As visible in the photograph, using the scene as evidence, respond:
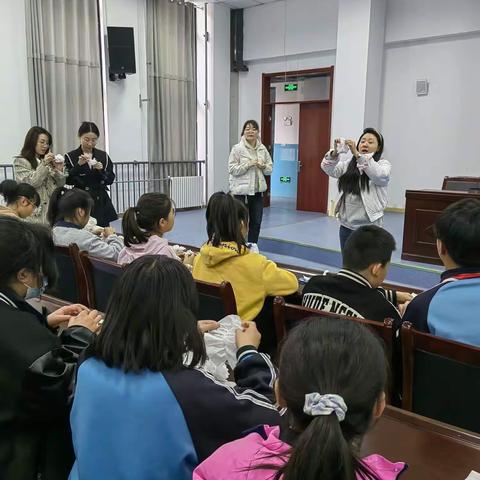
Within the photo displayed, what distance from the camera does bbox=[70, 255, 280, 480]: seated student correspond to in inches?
34.4

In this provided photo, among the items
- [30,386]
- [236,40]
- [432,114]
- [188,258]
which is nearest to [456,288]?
[30,386]

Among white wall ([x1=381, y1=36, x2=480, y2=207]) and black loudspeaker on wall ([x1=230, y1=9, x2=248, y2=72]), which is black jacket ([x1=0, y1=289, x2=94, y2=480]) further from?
black loudspeaker on wall ([x1=230, y1=9, x2=248, y2=72])

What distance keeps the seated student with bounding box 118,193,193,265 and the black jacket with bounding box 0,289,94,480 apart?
1.14 meters

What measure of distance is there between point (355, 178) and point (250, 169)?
1.50m

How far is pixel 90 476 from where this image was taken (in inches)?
36.5

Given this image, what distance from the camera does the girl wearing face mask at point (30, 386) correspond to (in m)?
1.03

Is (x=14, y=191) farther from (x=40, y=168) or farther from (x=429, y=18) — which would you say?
(x=429, y=18)

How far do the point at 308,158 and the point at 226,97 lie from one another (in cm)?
177

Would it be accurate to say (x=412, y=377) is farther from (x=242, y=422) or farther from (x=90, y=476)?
(x=90, y=476)

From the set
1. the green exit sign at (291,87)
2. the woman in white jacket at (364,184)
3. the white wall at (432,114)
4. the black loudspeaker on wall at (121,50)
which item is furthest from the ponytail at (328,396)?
the green exit sign at (291,87)

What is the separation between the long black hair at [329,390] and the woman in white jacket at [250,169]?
3.82 meters

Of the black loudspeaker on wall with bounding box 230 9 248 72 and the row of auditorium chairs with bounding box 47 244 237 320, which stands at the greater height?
the black loudspeaker on wall with bounding box 230 9 248 72

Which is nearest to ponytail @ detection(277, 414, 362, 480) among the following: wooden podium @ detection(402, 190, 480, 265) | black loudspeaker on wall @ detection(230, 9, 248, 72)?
wooden podium @ detection(402, 190, 480, 265)

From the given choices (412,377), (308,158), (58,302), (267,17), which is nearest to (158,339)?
(412,377)
